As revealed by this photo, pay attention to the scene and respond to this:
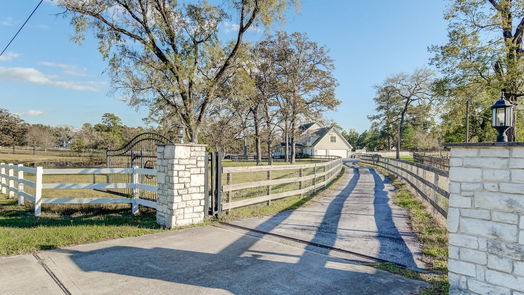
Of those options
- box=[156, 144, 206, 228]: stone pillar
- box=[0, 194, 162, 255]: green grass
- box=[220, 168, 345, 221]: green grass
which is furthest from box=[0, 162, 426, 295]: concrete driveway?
box=[220, 168, 345, 221]: green grass

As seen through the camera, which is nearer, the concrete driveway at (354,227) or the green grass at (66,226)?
the concrete driveway at (354,227)

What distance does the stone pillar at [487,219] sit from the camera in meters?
2.70

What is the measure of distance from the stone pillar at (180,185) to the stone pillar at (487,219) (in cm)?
465

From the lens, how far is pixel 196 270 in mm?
3816

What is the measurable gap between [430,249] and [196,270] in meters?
3.51

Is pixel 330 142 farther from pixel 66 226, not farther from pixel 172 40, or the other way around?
pixel 66 226

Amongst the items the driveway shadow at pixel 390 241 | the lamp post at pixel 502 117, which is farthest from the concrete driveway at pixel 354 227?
the lamp post at pixel 502 117

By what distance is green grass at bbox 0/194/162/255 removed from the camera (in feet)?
15.5

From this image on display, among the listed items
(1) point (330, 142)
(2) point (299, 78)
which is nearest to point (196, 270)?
(2) point (299, 78)

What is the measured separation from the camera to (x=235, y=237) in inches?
209

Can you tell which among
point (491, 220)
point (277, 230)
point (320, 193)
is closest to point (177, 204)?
point (277, 230)

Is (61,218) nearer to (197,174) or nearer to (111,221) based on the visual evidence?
(111,221)

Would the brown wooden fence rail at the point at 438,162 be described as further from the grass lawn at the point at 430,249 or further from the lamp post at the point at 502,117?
the lamp post at the point at 502,117

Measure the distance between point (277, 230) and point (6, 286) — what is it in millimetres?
3970
